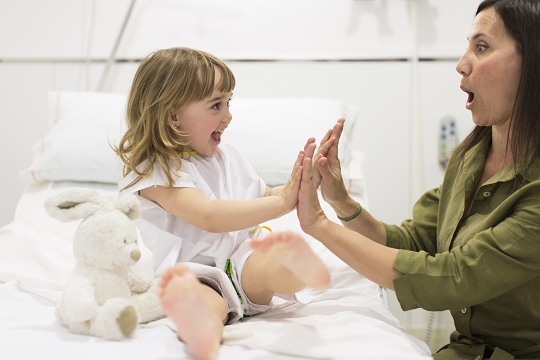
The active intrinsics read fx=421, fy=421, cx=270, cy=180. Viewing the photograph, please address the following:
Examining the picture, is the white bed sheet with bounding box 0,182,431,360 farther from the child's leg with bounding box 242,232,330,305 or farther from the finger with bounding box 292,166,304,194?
the finger with bounding box 292,166,304,194

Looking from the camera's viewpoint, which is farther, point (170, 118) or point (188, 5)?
point (188, 5)

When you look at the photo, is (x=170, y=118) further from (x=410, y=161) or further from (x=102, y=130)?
(x=410, y=161)

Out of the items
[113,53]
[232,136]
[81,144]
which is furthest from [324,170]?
[113,53]

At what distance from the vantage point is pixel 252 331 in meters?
0.79

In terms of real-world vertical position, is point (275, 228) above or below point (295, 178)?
below

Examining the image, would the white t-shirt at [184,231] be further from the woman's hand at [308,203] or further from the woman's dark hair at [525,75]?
the woman's dark hair at [525,75]

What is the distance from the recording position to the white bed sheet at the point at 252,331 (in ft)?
2.28

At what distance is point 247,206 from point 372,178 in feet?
4.10

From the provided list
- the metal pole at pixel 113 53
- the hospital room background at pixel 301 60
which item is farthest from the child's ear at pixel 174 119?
the metal pole at pixel 113 53

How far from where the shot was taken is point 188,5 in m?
2.12

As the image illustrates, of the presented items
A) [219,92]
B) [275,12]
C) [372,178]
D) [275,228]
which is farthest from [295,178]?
[275,12]

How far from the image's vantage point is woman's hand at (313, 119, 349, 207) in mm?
1008

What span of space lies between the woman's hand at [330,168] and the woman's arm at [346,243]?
0.16ft

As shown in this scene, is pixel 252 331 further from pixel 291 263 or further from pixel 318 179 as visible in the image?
pixel 318 179
